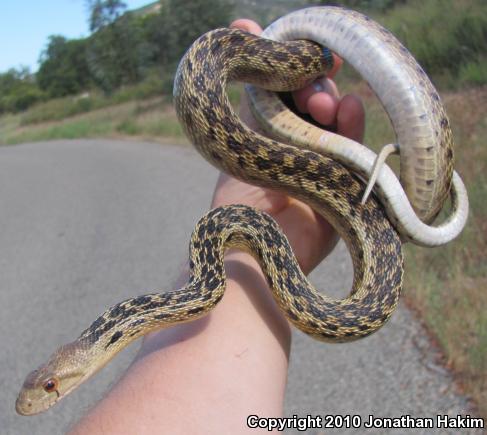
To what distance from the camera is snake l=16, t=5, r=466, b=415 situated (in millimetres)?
2971

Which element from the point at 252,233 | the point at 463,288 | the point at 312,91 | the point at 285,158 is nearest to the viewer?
the point at 285,158

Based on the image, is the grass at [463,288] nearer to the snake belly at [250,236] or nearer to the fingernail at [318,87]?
the snake belly at [250,236]

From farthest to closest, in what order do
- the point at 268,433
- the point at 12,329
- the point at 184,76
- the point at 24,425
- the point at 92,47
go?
the point at 92,47 < the point at 12,329 < the point at 24,425 < the point at 184,76 < the point at 268,433

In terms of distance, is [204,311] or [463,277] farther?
[463,277]

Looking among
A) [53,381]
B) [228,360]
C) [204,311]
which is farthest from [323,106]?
[53,381]

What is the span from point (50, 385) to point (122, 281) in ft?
16.1

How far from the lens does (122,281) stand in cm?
776

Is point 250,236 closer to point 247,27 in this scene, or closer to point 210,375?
point 210,375

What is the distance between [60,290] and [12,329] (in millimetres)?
937

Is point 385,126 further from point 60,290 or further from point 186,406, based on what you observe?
point 186,406

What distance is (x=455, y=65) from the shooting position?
13.3m

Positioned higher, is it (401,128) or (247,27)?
(247,27)

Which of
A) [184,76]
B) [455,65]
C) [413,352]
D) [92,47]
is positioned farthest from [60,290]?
[92,47]

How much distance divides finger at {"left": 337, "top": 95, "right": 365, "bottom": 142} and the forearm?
3.60 ft
